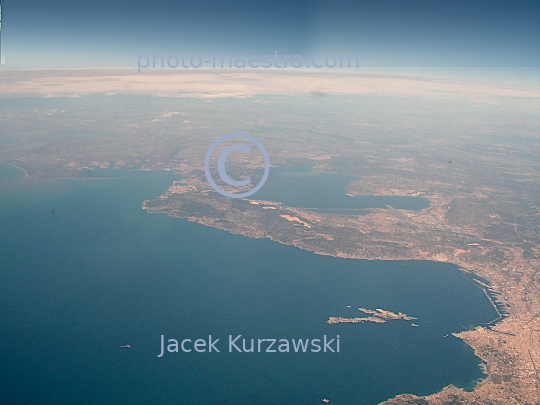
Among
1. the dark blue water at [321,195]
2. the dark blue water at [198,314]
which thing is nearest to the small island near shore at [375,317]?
the dark blue water at [198,314]

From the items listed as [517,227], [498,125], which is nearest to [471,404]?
[517,227]

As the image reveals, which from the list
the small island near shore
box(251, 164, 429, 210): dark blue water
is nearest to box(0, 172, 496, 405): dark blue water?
the small island near shore

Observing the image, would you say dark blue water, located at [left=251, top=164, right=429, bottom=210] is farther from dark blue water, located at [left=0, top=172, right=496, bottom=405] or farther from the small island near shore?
the small island near shore

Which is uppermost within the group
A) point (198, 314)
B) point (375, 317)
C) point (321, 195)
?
point (321, 195)

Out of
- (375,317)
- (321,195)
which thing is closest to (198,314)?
(375,317)

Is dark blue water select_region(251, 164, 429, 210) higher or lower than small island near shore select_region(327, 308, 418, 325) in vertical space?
higher

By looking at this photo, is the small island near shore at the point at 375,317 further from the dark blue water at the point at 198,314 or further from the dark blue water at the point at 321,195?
the dark blue water at the point at 321,195

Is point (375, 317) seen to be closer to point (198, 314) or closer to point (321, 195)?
point (198, 314)
